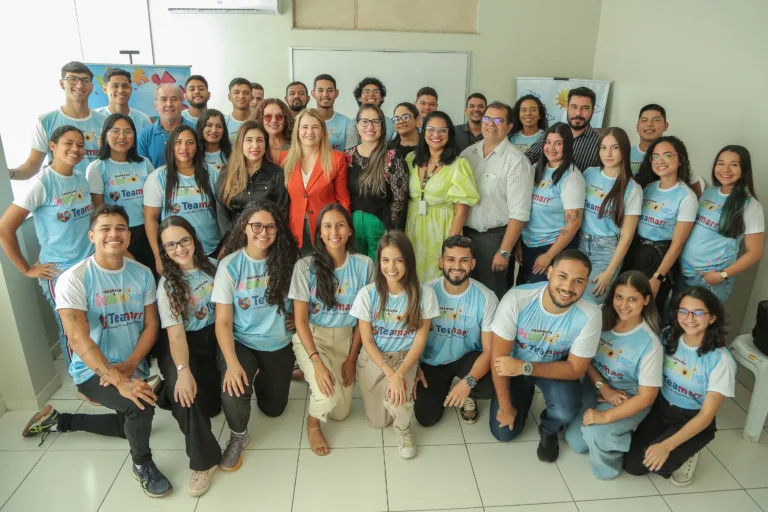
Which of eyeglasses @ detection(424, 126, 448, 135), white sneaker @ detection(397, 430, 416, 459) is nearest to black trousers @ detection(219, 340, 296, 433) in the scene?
white sneaker @ detection(397, 430, 416, 459)

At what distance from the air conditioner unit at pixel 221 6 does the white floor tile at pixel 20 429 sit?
4.59m

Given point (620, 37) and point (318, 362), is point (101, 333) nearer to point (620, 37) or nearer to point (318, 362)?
point (318, 362)

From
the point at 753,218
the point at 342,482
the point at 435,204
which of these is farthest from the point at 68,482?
the point at 753,218

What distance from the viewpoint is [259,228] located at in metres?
2.60

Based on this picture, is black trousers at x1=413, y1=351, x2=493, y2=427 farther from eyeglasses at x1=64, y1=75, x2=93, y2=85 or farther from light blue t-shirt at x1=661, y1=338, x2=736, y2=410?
eyeglasses at x1=64, y1=75, x2=93, y2=85

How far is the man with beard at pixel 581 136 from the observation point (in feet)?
11.2

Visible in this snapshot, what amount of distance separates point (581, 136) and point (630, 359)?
5.52 feet

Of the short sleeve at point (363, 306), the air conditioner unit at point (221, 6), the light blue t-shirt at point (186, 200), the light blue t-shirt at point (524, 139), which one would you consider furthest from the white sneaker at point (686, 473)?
the air conditioner unit at point (221, 6)

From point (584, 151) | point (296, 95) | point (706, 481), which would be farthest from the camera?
point (296, 95)

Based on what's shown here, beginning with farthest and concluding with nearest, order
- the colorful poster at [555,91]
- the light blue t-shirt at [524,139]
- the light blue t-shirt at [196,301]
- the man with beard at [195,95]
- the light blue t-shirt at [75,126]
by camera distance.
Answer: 1. the colorful poster at [555,91]
2. the man with beard at [195,95]
3. the light blue t-shirt at [524,139]
4. the light blue t-shirt at [75,126]
5. the light blue t-shirt at [196,301]

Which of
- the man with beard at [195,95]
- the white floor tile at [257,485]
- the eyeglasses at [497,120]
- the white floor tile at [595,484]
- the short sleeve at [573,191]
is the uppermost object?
the man with beard at [195,95]

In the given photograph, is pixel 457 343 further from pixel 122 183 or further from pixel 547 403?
pixel 122 183

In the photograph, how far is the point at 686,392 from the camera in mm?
2480

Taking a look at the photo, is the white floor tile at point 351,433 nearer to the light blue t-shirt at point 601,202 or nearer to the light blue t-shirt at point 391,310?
the light blue t-shirt at point 391,310
